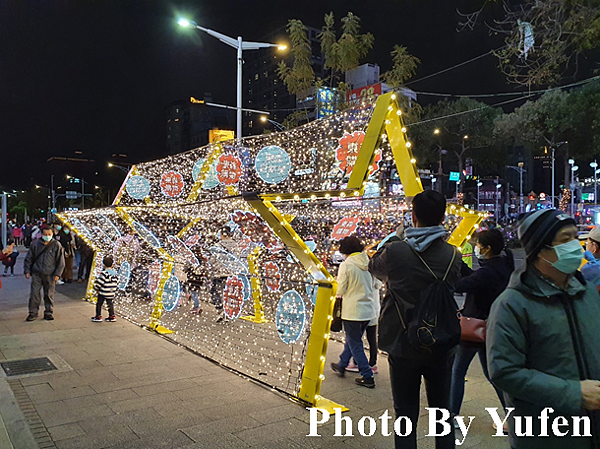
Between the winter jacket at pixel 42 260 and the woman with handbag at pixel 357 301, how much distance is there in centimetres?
591

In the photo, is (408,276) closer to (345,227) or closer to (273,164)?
(273,164)

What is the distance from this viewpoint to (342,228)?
759 cm

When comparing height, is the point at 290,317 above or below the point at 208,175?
below

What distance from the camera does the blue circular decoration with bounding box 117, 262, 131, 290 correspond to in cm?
964

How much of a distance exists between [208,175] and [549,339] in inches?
230

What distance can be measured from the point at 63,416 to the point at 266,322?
8.31 feet

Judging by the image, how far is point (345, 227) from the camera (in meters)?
7.49

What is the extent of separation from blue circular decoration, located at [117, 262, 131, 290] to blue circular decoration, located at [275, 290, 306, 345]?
17.7 ft

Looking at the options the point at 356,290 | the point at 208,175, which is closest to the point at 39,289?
the point at 208,175

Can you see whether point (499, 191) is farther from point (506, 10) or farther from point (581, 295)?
point (581, 295)

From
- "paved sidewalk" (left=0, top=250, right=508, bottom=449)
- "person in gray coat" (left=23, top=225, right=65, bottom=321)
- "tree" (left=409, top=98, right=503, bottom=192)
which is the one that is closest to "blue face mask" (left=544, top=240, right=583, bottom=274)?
"paved sidewalk" (left=0, top=250, right=508, bottom=449)

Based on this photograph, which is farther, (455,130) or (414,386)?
(455,130)

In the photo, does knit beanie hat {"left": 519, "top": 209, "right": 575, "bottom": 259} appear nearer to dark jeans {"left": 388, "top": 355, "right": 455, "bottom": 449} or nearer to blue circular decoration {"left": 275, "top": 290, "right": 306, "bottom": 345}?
dark jeans {"left": 388, "top": 355, "right": 455, "bottom": 449}

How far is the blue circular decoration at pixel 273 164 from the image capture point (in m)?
5.32
